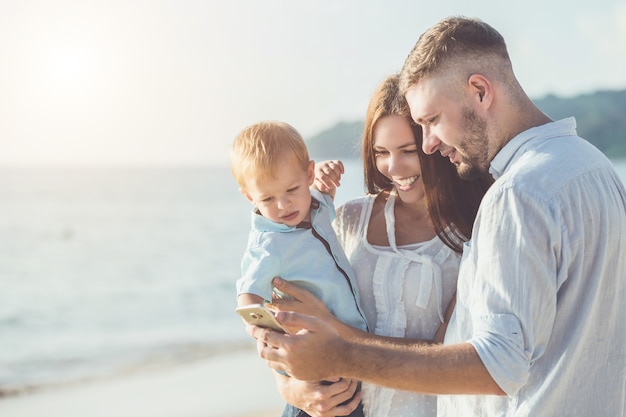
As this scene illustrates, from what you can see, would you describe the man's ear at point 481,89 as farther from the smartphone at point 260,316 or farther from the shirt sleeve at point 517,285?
the smartphone at point 260,316

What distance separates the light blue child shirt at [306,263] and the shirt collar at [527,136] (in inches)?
35.4

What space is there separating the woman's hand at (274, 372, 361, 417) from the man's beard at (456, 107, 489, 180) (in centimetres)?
92

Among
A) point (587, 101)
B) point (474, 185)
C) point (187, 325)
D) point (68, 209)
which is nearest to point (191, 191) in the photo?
point (68, 209)

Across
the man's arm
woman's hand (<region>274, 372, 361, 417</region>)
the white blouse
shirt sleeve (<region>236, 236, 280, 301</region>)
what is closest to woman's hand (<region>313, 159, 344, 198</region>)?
the white blouse

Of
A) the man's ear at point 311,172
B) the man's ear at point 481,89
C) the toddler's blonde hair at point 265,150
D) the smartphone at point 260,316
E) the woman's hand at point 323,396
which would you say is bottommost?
the woman's hand at point 323,396

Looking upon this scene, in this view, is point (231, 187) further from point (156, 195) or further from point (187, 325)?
point (187, 325)

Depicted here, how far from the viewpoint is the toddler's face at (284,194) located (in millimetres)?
2789

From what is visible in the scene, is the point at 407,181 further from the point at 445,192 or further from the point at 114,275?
the point at 114,275

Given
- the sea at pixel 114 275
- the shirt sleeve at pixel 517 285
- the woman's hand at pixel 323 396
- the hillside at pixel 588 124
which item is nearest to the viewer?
the shirt sleeve at pixel 517 285

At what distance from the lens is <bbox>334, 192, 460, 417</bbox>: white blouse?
2801 mm

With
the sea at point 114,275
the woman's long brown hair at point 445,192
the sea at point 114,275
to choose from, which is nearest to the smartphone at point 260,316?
the woman's long brown hair at point 445,192

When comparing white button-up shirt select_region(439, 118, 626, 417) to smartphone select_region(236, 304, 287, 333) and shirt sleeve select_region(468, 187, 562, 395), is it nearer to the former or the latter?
shirt sleeve select_region(468, 187, 562, 395)

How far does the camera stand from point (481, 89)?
213 centimetres

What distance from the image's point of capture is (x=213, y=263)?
613 inches
